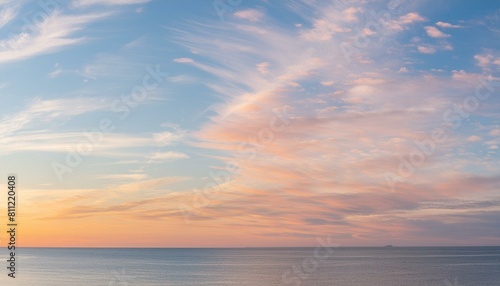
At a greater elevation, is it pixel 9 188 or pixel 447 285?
pixel 9 188

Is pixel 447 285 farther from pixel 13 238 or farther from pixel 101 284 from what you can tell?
pixel 13 238

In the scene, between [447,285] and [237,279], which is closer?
[447,285]

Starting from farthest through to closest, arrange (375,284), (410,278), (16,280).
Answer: (410,278) < (16,280) < (375,284)

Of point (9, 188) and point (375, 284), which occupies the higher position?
point (9, 188)

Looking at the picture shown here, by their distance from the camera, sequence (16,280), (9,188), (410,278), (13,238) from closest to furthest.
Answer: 1. (9,188)
2. (13,238)
3. (16,280)
4. (410,278)

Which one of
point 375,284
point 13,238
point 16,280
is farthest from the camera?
point 16,280

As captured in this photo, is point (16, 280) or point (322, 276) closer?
point (16, 280)

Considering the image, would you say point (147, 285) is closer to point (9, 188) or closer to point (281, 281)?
point (281, 281)

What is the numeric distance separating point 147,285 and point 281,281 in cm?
2923

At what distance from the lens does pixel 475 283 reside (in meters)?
119

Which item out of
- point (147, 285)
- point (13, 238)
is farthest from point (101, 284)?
point (13, 238)

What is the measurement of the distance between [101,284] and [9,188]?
72.5m

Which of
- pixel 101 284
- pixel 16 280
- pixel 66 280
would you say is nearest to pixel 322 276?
pixel 101 284

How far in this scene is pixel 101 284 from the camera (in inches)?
4510
